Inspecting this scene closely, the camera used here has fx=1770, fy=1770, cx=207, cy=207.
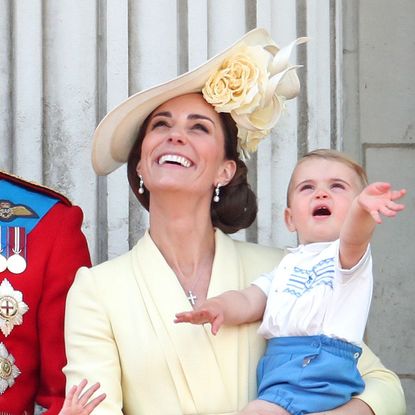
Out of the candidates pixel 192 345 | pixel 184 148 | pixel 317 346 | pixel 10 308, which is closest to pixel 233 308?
pixel 192 345

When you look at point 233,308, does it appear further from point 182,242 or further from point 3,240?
point 3,240

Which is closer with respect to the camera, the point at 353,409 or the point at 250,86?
the point at 353,409

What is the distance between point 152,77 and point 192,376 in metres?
1.11

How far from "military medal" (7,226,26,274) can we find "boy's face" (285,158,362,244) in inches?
24.9

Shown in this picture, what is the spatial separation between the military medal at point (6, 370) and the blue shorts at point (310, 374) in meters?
0.59

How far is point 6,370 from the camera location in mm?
4078

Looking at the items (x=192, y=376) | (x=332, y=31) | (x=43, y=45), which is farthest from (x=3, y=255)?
(x=332, y=31)

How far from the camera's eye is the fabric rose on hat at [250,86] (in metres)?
4.14

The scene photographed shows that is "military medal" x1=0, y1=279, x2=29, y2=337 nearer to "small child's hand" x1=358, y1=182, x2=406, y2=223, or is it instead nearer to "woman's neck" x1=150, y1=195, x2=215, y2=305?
"woman's neck" x1=150, y1=195, x2=215, y2=305

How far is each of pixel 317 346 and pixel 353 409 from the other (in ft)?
0.65

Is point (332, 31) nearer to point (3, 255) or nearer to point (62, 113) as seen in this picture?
point (62, 113)

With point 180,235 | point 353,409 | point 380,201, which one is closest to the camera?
point 380,201

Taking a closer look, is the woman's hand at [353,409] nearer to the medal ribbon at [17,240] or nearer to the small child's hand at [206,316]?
the small child's hand at [206,316]

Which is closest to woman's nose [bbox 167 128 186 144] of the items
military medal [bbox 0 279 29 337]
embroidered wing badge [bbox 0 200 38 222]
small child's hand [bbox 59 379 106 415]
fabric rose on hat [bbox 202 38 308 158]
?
fabric rose on hat [bbox 202 38 308 158]
